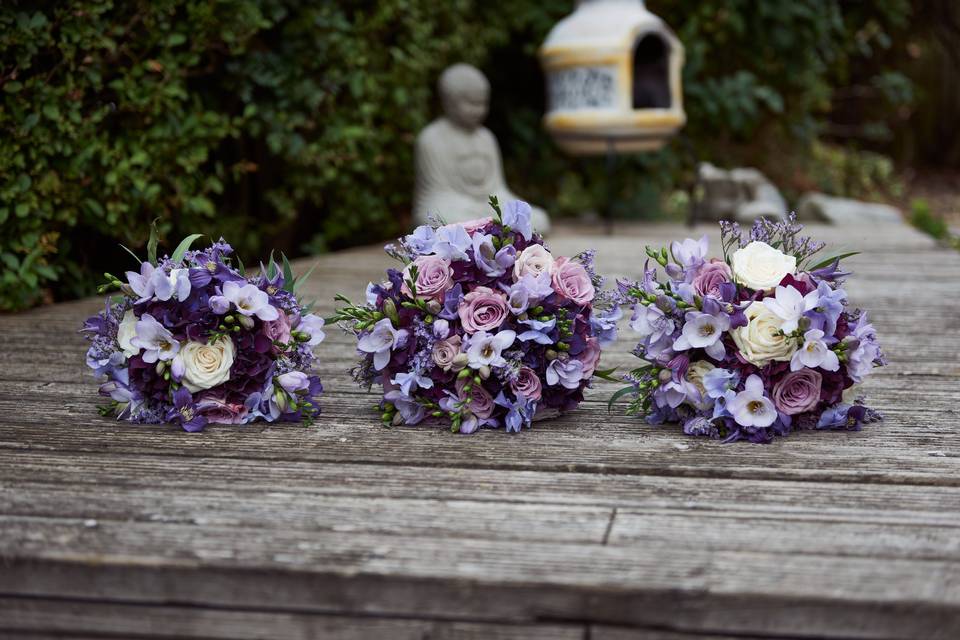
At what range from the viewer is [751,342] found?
6.55 feet

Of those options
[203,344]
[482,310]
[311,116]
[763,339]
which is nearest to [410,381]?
[482,310]

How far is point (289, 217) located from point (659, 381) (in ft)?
10.2

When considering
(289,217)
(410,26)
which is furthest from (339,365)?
(410,26)

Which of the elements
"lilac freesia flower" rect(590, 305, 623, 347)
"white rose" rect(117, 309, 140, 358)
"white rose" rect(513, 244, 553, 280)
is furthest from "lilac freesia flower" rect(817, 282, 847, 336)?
"white rose" rect(117, 309, 140, 358)

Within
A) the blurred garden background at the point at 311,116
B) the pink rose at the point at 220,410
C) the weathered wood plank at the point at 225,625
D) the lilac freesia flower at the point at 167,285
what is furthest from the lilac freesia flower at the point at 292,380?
the blurred garden background at the point at 311,116

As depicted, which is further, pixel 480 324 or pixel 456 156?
pixel 456 156

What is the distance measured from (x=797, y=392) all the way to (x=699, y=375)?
19cm

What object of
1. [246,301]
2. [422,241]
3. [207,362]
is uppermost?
[422,241]

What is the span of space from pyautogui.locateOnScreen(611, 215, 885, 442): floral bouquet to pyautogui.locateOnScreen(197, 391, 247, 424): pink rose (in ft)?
2.50

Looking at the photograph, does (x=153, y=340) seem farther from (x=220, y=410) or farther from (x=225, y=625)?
(x=225, y=625)

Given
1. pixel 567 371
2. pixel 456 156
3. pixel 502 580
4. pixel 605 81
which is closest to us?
pixel 502 580

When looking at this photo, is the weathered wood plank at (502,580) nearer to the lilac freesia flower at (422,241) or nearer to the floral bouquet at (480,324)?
the floral bouquet at (480,324)

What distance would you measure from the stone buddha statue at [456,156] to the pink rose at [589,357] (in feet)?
11.2

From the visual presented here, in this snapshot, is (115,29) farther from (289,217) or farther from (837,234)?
(837,234)
